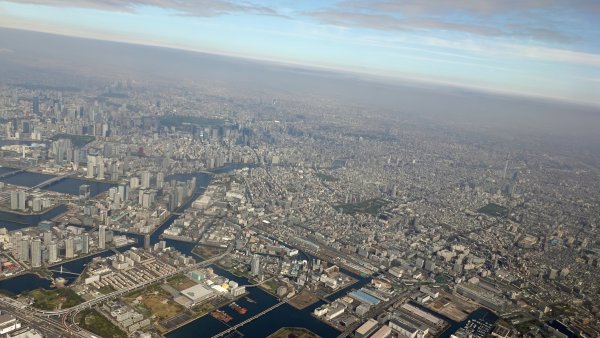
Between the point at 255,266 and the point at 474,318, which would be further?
the point at 255,266

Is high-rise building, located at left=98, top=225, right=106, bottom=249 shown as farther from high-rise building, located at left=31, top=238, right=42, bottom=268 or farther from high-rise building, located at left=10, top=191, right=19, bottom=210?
high-rise building, located at left=10, top=191, right=19, bottom=210

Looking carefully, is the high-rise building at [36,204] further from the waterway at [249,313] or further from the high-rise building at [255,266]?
the high-rise building at [255,266]

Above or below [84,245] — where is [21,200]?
above

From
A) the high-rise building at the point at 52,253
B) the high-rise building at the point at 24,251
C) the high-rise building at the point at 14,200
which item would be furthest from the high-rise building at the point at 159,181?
the high-rise building at the point at 24,251

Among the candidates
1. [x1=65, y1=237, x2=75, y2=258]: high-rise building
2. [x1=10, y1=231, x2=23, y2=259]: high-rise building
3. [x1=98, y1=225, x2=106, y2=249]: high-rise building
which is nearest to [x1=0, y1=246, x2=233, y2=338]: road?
[x1=10, y1=231, x2=23, y2=259]: high-rise building

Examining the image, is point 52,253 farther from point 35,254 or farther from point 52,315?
point 52,315

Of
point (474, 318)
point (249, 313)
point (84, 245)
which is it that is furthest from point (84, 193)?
point (474, 318)

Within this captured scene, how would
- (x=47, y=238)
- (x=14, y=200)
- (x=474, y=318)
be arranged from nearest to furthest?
(x=474, y=318) < (x=47, y=238) < (x=14, y=200)

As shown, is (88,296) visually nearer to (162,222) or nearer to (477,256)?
(162,222)

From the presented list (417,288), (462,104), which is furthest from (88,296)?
(462,104)
